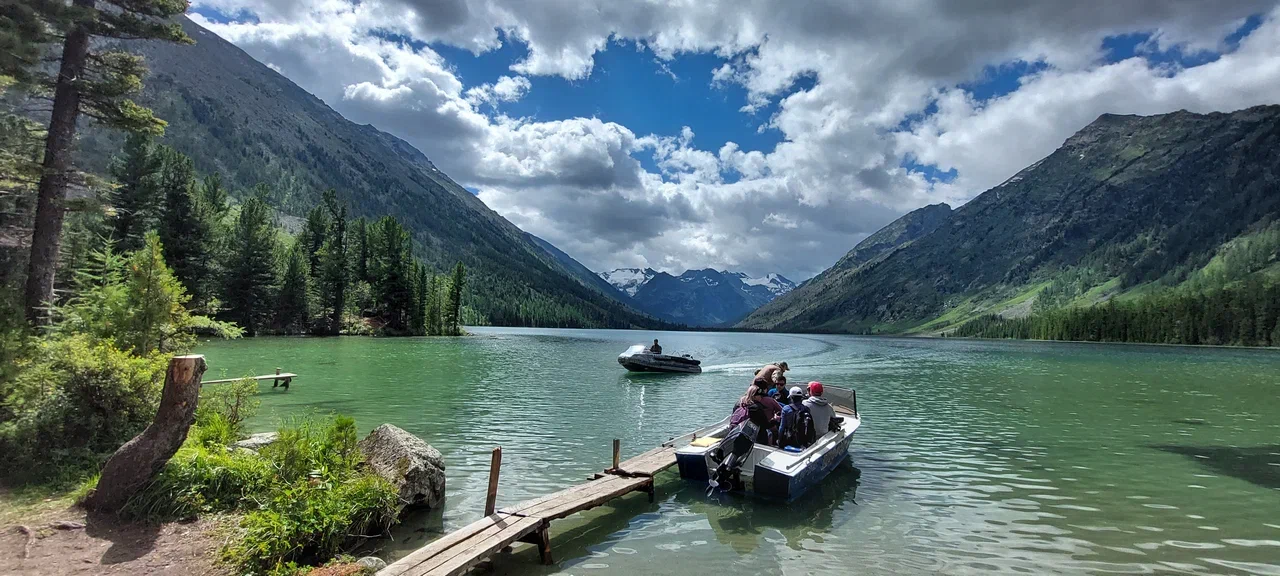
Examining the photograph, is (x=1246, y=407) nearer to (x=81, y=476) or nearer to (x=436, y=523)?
(x=436, y=523)

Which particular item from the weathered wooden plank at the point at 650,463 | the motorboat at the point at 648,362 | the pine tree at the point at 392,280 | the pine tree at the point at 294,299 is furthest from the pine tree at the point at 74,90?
the pine tree at the point at 392,280

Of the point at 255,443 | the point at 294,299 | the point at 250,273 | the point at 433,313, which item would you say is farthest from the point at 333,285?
the point at 255,443

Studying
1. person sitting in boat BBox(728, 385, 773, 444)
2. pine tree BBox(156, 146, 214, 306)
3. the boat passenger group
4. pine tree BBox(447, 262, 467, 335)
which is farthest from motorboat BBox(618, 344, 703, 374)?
pine tree BBox(447, 262, 467, 335)

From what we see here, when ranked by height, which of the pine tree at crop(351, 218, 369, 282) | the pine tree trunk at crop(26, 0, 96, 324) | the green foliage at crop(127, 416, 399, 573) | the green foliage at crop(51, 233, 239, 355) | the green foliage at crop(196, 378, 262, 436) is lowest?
the green foliage at crop(127, 416, 399, 573)

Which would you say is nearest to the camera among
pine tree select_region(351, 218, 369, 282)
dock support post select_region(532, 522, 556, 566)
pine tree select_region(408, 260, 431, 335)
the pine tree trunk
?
dock support post select_region(532, 522, 556, 566)

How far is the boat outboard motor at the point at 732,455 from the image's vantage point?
53.1 feet

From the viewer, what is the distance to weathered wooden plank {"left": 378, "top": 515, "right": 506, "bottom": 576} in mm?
9562

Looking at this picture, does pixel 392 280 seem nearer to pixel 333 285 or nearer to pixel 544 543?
pixel 333 285

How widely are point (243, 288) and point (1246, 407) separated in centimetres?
10799

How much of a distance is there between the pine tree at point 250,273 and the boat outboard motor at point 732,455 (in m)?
88.1

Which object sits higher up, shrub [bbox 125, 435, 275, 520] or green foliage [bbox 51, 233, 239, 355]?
green foliage [bbox 51, 233, 239, 355]

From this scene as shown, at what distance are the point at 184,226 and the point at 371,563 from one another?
85393mm

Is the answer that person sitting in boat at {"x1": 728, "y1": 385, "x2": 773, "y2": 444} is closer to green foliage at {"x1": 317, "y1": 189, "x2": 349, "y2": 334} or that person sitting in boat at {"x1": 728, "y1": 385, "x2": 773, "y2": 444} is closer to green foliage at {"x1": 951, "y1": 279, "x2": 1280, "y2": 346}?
green foliage at {"x1": 317, "y1": 189, "x2": 349, "y2": 334}

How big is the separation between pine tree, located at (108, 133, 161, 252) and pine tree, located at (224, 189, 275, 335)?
15.3 m
